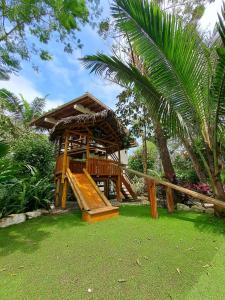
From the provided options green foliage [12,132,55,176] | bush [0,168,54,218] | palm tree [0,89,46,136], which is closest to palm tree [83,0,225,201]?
bush [0,168,54,218]

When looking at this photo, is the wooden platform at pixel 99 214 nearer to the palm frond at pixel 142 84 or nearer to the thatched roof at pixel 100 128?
the palm frond at pixel 142 84

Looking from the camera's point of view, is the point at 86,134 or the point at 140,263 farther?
the point at 86,134

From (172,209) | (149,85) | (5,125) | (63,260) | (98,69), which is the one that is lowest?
(63,260)

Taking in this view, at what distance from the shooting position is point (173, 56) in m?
4.32

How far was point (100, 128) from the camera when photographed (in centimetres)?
976

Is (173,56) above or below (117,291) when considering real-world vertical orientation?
above

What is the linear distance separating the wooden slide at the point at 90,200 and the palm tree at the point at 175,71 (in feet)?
9.90

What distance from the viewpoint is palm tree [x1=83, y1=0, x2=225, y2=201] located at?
414 cm

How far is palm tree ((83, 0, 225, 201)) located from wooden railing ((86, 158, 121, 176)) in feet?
13.6

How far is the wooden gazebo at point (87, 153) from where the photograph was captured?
6696mm

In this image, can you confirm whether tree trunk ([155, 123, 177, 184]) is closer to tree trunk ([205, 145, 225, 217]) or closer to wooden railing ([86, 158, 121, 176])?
wooden railing ([86, 158, 121, 176])

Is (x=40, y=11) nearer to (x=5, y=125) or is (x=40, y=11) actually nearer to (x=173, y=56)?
(x=5, y=125)

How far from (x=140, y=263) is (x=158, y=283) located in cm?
58

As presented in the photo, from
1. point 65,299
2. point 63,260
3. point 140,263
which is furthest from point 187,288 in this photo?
point 63,260
